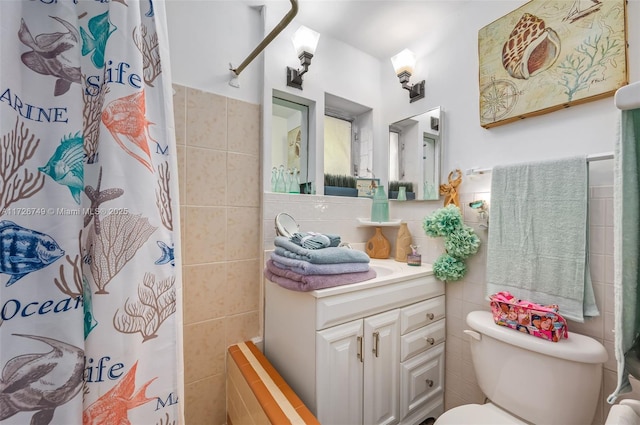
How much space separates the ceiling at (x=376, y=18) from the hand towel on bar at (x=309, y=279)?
4.64 ft

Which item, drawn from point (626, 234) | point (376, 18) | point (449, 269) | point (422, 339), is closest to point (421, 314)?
point (422, 339)

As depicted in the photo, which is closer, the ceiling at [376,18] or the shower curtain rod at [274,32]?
the shower curtain rod at [274,32]

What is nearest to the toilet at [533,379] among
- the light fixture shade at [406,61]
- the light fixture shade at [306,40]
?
the light fixture shade at [406,61]

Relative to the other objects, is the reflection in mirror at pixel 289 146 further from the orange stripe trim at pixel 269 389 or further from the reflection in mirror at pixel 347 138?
the orange stripe trim at pixel 269 389

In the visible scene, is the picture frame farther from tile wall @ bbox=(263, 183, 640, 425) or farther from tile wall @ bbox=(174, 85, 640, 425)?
tile wall @ bbox=(174, 85, 640, 425)

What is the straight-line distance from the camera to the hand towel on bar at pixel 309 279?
97 cm

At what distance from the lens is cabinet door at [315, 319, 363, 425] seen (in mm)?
959

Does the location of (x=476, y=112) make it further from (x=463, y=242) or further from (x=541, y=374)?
(x=541, y=374)

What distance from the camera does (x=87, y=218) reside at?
0.51 meters

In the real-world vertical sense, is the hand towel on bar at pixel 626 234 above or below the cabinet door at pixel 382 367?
above

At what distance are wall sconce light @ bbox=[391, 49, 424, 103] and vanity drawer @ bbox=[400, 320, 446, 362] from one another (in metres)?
1.39

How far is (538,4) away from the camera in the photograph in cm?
114


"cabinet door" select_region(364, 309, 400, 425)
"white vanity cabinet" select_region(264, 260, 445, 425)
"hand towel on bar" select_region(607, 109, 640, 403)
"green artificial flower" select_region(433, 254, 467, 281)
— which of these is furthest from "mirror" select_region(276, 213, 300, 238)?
"hand towel on bar" select_region(607, 109, 640, 403)

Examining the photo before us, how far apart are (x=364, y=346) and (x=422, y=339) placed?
16.3 inches
